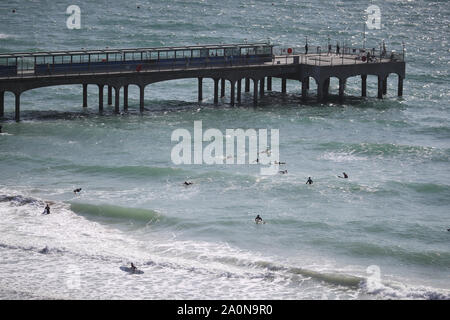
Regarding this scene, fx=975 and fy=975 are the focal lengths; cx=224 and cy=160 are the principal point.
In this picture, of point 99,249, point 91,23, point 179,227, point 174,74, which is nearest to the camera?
point 99,249

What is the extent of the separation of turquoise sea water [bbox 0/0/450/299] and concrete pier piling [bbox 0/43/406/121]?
94.5 inches

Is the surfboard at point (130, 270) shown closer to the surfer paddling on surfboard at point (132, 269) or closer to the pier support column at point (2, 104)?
the surfer paddling on surfboard at point (132, 269)

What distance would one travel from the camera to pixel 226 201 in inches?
2472

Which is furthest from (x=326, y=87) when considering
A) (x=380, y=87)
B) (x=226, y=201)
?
(x=226, y=201)

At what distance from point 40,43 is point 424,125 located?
61.0m

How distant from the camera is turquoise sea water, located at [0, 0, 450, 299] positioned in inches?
1970

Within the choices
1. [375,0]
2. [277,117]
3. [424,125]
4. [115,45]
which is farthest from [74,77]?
[375,0]

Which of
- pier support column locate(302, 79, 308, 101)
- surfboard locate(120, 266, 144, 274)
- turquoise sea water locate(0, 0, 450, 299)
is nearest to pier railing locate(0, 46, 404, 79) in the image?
pier support column locate(302, 79, 308, 101)

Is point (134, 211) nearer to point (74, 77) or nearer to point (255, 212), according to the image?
point (255, 212)

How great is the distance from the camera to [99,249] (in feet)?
176

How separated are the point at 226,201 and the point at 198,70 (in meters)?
26.2

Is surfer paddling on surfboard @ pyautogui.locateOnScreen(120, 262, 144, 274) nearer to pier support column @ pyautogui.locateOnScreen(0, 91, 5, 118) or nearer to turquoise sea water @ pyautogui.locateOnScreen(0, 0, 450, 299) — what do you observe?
turquoise sea water @ pyautogui.locateOnScreen(0, 0, 450, 299)

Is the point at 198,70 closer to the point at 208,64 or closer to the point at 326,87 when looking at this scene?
the point at 208,64

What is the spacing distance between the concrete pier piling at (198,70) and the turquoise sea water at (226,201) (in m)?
2.40
